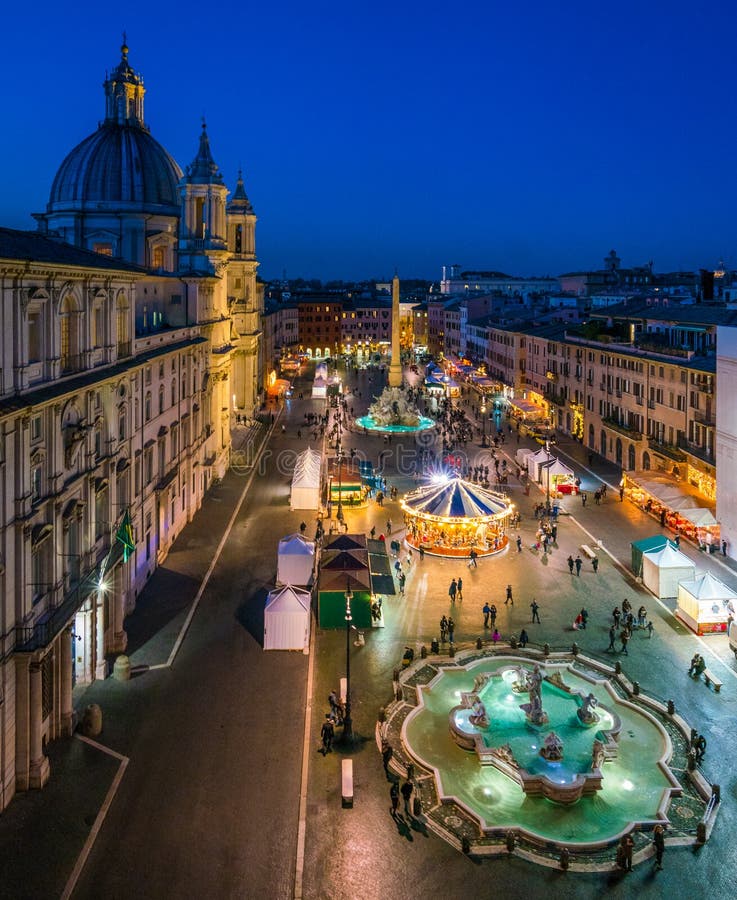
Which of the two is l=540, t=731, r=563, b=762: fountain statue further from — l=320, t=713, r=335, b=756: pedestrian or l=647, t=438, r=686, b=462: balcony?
l=647, t=438, r=686, b=462: balcony

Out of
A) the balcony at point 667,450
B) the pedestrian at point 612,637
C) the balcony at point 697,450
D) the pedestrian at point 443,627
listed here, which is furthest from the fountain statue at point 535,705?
the balcony at point 667,450

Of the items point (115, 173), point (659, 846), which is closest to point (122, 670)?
point (659, 846)

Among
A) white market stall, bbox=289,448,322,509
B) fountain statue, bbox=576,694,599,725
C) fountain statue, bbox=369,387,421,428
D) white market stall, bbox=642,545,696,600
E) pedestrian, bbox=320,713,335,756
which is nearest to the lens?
pedestrian, bbox=320,713,335,756

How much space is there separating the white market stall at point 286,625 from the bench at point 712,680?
14.3 meters

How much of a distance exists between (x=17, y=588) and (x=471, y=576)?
907 inches

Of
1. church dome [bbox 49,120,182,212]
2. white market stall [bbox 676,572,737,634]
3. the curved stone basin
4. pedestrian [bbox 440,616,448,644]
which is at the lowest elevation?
the curved stone basin

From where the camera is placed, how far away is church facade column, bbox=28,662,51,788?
20.0 meters

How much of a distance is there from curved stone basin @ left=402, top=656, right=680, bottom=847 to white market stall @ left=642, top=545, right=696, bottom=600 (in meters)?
10.2

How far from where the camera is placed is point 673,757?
2188cm

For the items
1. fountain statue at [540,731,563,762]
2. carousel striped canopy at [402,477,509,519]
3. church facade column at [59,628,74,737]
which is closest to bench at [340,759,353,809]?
fountain statue at [540,731,563,762]

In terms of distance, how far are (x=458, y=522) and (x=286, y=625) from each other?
14.6 meters

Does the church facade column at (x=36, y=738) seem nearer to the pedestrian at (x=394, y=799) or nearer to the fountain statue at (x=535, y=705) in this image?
the pedestrian at (x=394, y=799)

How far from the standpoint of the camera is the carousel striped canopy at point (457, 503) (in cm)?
4084

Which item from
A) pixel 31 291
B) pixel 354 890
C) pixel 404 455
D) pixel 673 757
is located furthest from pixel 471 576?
pixel 404 455
